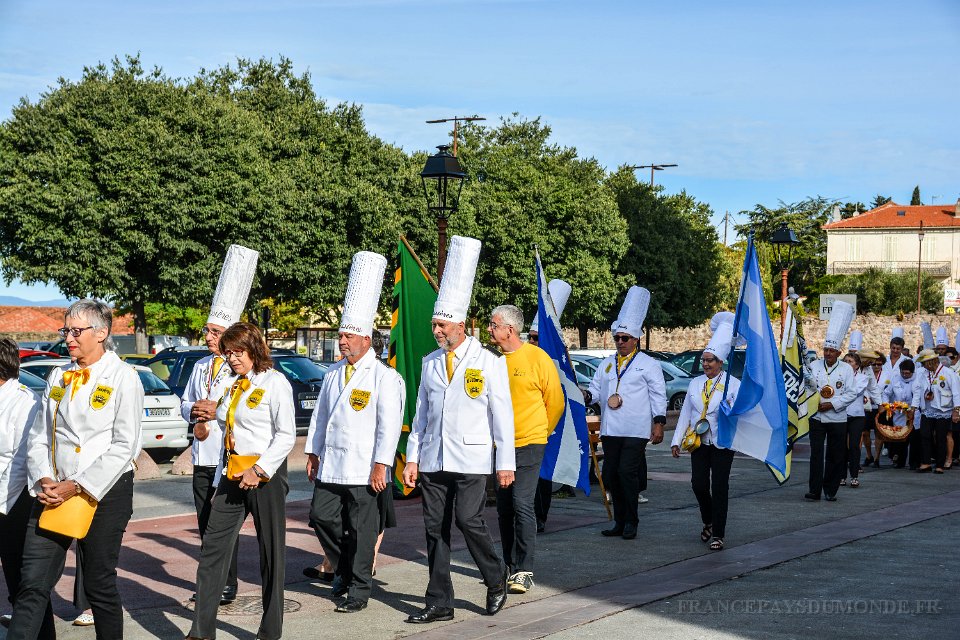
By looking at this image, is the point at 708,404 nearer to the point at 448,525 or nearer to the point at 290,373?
the point at 448,525

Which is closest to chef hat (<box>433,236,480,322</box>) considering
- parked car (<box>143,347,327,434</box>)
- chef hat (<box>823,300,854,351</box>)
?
chef hat (<box>823,300,854,351</box>)

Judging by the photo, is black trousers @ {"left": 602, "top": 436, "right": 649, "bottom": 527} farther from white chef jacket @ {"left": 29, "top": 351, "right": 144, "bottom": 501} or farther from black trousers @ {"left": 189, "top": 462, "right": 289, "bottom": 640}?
white chef jacket @ {"left": 29, "top": 351, "right": 144, "bottom": 501}

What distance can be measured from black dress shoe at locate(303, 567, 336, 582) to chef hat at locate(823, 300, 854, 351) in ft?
24.9

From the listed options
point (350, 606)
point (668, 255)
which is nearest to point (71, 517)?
point (350, 606)

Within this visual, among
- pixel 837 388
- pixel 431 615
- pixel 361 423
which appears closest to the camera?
pixel 431 615

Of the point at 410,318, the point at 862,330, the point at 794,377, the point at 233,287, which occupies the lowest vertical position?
the point at 794,377

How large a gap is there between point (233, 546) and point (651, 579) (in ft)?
10.3

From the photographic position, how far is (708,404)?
9320 millimetres

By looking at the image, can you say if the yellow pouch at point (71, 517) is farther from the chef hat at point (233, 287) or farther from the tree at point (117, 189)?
the tree at point (117, 189)

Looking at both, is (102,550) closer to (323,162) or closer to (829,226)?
(323,162)

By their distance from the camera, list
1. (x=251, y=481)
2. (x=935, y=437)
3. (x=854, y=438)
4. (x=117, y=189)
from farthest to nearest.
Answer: (x=117, y=189) < (x=935, y=437) < (x=854, y=438) < (x=251, y=481)

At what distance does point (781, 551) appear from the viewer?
8.92 meters

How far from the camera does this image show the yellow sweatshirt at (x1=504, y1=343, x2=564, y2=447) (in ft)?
25.3

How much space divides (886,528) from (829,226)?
94643 mm
